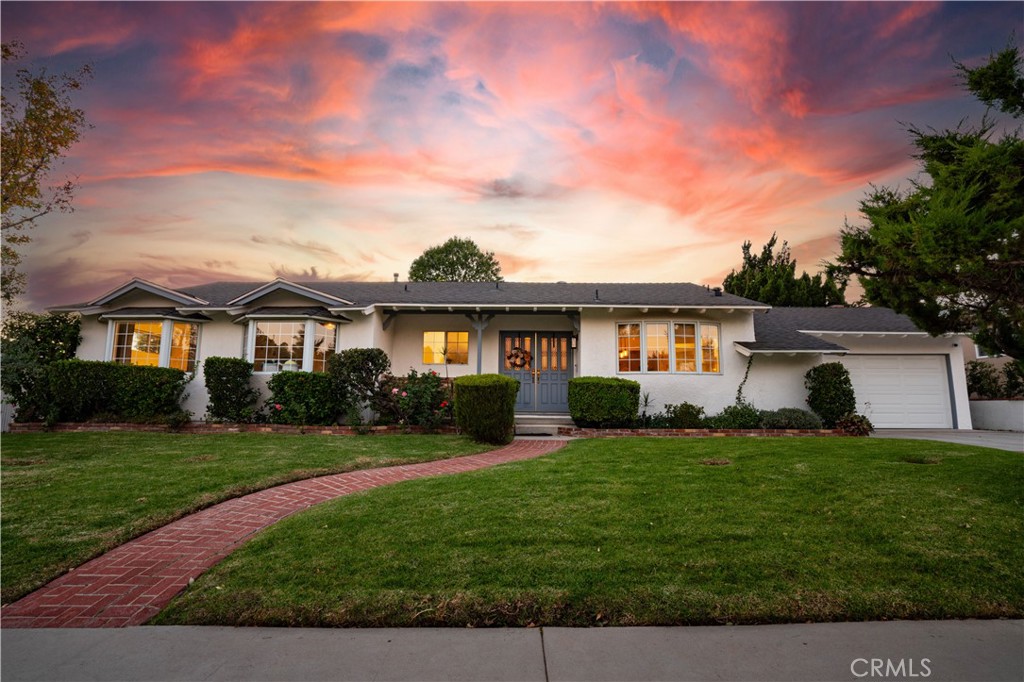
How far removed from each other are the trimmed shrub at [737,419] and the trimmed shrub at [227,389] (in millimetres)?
12172

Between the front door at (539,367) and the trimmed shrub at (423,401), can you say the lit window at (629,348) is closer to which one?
the front door at (539,367)

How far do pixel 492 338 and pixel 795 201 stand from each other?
31.5 ft

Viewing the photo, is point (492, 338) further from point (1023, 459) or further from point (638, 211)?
point (1023, 459)

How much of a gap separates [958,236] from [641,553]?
Answer: 3922 millimetres

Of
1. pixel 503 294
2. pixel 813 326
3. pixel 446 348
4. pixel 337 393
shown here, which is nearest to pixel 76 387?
pixel 337 393

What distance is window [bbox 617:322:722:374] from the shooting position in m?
12.8

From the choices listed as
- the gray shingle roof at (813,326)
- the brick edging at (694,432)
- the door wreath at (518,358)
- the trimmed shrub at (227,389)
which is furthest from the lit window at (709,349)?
the trimmed shrub at (227,389)

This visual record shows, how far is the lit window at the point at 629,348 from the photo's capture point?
12.9 meters

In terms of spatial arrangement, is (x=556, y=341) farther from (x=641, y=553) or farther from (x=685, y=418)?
(x=641, y=553)

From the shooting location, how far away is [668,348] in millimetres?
12922

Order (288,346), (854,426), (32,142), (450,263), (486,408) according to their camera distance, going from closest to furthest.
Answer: (486,408) < (854,426) < (32,142) < (288,346) < (450,263)

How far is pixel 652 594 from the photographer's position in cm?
301

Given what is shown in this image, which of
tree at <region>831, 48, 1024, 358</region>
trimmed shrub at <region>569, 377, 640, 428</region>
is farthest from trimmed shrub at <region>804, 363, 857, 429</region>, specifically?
tree at <region>831, 48, 1024, 358</region>

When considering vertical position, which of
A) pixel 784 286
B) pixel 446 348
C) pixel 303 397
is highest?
pixel 784 286
